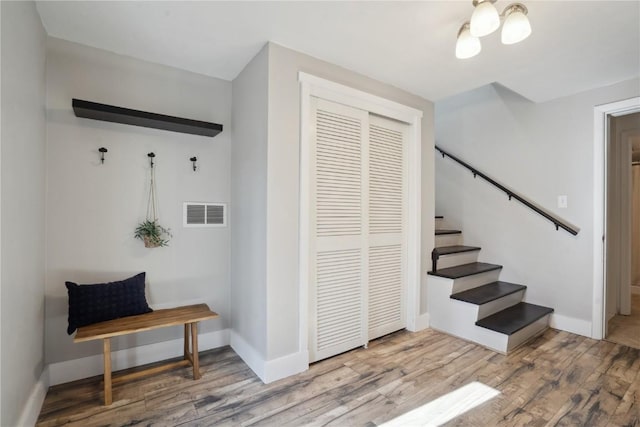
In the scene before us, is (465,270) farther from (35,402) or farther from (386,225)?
(35,402)

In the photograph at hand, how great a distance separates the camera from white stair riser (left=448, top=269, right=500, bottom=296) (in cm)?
294

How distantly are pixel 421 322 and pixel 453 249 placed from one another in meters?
0.96

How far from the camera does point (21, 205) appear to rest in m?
1.50

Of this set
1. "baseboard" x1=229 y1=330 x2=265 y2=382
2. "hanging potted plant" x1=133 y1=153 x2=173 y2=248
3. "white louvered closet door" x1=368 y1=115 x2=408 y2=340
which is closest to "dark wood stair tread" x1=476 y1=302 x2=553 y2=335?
"white louvered closet door" x1=368 y1=115 x2=408 y2=340

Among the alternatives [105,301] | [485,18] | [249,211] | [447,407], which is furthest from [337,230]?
[105,301]

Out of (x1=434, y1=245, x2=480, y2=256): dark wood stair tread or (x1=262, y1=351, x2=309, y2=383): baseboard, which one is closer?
(x1=262, y1=351, x2=309, y2=383): baseboard

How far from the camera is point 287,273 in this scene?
2133 mm

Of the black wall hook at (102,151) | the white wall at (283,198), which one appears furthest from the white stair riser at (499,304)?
the black wall hook at (102,151)

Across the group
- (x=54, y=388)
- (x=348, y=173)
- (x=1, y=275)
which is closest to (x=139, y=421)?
(x=54, y=388)

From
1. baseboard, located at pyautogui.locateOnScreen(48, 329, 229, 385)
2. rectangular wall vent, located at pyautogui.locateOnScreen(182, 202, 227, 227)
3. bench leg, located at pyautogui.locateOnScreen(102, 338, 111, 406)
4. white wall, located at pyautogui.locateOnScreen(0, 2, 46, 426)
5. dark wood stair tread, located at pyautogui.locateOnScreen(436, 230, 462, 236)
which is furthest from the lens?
dark wood stair tread, located at pyautogui.locateOnScreen(436, 230, 462, 236)

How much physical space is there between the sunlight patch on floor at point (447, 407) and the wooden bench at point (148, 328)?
4.50ft

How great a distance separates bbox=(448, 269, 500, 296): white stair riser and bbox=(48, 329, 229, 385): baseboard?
7.28 feet

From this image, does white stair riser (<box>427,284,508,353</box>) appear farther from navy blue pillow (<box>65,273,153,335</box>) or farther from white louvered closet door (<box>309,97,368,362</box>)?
navy blue pillow (<box>65,273,153,335</box>)

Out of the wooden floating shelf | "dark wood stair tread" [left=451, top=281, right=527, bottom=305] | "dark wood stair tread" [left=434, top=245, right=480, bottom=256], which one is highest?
the wooden floating shelf
